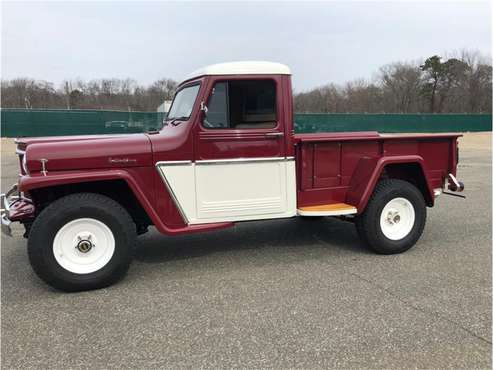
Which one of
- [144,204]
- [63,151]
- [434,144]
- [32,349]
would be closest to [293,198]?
[144,204]

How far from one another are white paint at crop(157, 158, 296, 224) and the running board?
0.15m

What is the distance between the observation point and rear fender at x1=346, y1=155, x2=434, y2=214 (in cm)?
480

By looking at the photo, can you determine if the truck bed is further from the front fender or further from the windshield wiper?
the windshield wiper

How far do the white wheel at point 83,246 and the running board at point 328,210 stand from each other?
200 cm

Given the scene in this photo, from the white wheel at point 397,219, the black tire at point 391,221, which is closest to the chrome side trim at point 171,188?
the black tire at point 391,221

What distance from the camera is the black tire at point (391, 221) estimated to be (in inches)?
193

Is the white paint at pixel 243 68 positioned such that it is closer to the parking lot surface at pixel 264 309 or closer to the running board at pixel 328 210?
the running board at pixel 328 210

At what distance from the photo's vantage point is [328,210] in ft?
15.5

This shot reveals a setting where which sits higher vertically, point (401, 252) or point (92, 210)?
point (92, 210)

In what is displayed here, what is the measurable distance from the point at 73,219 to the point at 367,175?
3.08 m

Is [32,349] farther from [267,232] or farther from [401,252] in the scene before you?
[401,252]

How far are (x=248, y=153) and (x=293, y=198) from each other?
2.35 ft

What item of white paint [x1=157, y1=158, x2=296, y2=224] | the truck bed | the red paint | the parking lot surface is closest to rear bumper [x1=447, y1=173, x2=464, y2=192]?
the red paint

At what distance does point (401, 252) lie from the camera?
5.02 meters
